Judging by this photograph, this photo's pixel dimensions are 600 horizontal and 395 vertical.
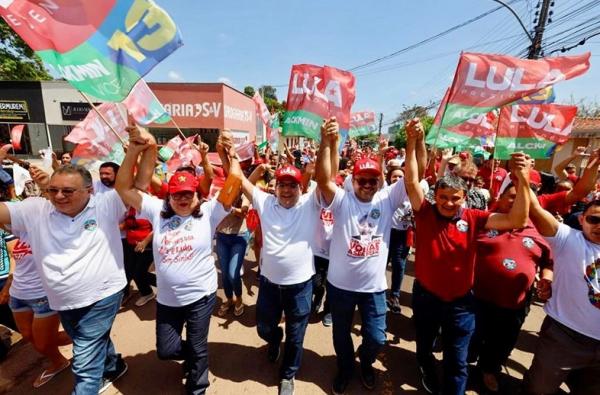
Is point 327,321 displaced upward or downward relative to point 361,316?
downward

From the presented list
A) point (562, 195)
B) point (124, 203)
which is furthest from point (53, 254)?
point (562, 195)

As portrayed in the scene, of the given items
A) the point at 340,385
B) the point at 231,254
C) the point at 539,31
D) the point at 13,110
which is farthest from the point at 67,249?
the point at 13,110

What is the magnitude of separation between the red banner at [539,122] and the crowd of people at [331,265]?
2.29m

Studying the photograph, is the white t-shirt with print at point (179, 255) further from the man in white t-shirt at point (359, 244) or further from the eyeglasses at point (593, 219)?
the eyeglasses at point (593, 219)

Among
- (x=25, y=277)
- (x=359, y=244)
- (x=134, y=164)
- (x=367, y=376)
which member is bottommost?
(x=367, y=376)

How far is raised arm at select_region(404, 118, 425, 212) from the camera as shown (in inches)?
91.9

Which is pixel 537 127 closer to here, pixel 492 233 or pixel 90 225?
pixel 492 233

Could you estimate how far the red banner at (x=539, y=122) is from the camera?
4574mm

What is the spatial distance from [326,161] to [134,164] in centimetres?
146

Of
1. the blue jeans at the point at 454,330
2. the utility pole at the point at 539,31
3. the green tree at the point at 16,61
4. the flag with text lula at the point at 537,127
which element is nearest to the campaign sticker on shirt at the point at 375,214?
the blue jeans at the point at 454,330

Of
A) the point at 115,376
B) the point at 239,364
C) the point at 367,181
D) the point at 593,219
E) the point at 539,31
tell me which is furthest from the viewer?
the point at 539,31

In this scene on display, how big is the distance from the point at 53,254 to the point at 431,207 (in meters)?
2.80

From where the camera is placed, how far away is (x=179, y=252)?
2.34 metres

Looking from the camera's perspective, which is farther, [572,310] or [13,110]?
[13,110]
